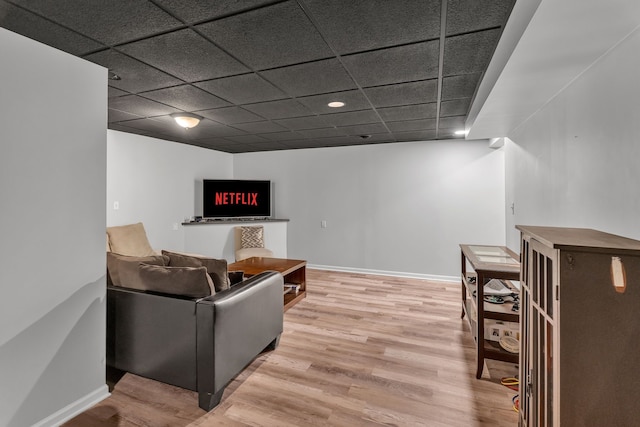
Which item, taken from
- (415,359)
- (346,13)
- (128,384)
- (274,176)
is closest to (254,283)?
(128,384)

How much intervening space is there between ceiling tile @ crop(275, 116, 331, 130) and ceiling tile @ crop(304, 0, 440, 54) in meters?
1.77

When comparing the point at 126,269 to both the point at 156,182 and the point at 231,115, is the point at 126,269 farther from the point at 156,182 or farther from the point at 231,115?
the point at 156,182

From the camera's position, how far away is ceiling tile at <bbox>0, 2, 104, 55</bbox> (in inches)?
61.5

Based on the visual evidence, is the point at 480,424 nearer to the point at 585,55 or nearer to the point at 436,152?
the point at 585,55

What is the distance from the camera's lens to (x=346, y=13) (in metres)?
1.58

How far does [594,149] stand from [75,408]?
355 cm

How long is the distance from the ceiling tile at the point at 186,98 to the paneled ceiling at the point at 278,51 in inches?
0.4

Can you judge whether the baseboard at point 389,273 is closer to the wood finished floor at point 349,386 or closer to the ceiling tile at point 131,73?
the wood finished floor at point 349,386

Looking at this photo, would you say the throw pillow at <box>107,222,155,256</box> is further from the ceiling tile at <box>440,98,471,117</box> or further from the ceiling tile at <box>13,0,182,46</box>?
the ceiling tile at <box>440,98,471,117</box>

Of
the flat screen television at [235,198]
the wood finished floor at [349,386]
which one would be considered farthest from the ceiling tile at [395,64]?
the flat screen television at [235,198]

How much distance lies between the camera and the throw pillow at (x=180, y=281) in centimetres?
208

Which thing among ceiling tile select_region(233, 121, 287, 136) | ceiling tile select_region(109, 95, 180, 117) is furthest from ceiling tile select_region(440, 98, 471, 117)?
ceiling tile select_region(109, 95, 180, 117)

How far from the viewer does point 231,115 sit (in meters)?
3.54

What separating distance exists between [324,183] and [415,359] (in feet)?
12.2
